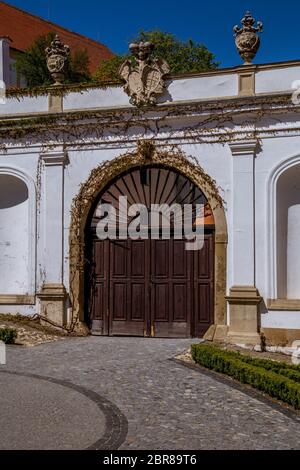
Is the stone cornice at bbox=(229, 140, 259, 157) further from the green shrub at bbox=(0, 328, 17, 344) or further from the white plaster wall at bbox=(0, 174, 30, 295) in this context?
the green shrub at bbox=(0, 328, 17, 344)

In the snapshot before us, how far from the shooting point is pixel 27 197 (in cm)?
1521

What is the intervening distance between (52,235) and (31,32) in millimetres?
29830

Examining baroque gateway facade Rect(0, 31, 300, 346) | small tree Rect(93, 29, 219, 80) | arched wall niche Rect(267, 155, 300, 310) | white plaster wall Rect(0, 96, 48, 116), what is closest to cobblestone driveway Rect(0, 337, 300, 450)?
baroque gateway facade Rect(0, 31, 300, 346)

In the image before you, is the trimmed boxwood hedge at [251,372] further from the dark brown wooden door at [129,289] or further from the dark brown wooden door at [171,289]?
the dark brown wooden door at [129,289]

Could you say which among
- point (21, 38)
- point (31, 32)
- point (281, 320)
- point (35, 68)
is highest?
point (31, 32)

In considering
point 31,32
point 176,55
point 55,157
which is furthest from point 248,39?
point 31,32

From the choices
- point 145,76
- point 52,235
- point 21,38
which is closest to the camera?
point 145,76

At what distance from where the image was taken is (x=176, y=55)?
107ft

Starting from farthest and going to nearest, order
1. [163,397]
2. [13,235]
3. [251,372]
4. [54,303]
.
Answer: [13,235], [54,303], [251,372], [163,397]

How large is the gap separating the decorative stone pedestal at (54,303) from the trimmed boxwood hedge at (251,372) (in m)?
4.47

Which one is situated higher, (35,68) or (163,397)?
(35,68)

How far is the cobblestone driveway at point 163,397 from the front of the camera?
611 centimetres

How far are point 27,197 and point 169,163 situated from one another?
3833 millimetres

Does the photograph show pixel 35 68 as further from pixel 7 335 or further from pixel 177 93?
pixel 7 335
